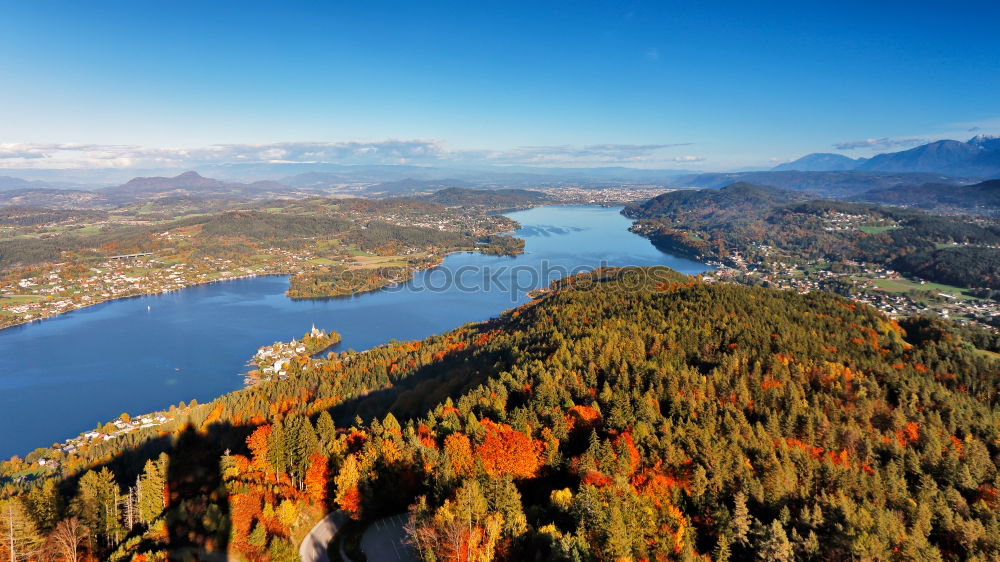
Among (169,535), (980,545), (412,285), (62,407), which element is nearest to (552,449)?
(169,535)

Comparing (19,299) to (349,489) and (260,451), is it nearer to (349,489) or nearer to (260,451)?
(260,451)

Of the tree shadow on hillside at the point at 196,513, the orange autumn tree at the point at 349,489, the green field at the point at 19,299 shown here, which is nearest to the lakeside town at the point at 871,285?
the orange autumn tree at the point at 349,489

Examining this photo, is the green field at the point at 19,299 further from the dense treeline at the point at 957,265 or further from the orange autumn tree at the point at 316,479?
the dense treeline at the point at 957,265

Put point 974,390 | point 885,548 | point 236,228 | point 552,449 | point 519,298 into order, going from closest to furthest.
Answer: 1. point 885,548
2. point 552,449
3. point 974,390
4. point 519,298
5. point 236,228

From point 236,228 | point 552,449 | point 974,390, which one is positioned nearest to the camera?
point 552,449

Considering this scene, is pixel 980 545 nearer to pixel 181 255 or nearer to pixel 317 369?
pixel 317 369

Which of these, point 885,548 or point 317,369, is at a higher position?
point 885,548
